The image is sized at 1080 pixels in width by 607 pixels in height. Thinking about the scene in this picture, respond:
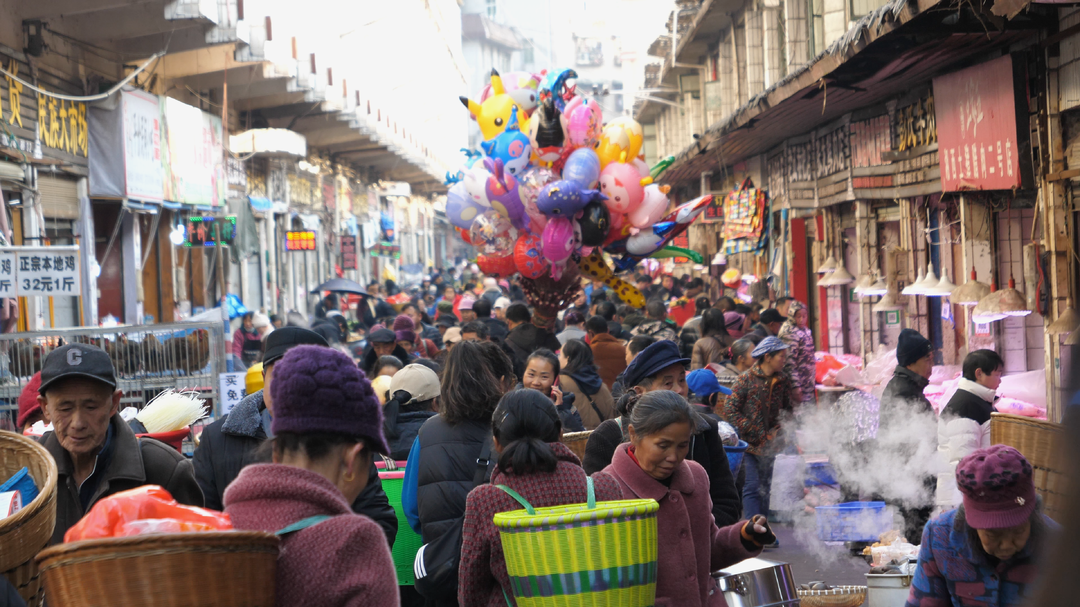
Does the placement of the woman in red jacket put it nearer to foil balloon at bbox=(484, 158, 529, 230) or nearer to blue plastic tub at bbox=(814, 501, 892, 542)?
blue plastic tub at bbox=(814, 501, 892, 542)

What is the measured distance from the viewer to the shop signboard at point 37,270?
7.82m

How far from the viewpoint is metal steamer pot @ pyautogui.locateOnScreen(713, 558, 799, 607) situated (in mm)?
3896

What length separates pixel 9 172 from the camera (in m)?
10.9

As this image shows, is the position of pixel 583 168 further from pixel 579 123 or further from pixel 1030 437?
pixel 1030 437

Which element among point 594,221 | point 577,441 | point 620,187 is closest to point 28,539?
point 577,441

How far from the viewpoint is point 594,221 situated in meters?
9.48

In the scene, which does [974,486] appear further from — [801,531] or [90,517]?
[801,531]

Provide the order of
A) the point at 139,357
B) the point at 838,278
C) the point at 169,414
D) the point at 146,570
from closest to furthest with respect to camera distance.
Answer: the point at 146,570 < the point at 169,414 < the point at 139,357 < the point at 838,278

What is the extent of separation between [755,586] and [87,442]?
2.43 meters

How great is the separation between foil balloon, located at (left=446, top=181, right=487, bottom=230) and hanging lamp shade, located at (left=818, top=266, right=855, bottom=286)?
16.9 ft

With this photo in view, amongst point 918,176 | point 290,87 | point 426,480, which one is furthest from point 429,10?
point 426,480

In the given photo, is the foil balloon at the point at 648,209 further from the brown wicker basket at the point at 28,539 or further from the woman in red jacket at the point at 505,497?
the brown wicker basket at the point at 28,539

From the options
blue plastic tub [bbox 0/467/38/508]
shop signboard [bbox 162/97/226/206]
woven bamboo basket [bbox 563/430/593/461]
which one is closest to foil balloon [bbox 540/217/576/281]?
woven bamboo basket [bbox 563/430/593/461]

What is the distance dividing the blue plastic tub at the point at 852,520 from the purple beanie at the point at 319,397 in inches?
193
